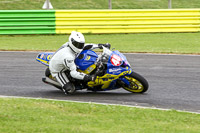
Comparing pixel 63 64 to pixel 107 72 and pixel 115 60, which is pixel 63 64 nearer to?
pixel 107 72

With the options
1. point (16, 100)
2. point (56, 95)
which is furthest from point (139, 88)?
point (16, 100)

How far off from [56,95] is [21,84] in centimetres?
131

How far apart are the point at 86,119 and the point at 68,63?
2.09 meters

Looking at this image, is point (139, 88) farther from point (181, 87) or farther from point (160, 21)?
point (160, 21)

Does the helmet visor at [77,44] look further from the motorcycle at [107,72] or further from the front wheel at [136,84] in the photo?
the front wheel at [136,84]

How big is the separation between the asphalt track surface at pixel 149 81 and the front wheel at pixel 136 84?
0.12 metres

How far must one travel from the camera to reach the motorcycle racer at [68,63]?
321 inches

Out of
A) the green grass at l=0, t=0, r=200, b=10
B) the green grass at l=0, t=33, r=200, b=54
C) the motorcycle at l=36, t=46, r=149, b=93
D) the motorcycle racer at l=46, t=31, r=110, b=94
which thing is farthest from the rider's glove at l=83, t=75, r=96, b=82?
the green grass at l=0, t=0, r=200, b=10

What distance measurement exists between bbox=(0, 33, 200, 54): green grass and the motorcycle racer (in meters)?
6.48

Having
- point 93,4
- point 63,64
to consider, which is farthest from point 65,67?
point 93,4

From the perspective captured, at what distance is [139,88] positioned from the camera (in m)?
8.53

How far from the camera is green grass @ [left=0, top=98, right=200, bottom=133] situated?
5.72 meters

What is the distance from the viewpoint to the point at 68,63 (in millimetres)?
8172

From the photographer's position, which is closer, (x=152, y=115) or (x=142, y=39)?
(x=152, y=115)
